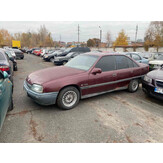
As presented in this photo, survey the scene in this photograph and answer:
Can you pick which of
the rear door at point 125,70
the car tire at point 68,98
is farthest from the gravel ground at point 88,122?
the rear door at point 125,70

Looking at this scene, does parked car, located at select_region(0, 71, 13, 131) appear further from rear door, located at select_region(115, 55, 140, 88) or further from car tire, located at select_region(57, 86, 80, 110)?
rear door, located at select_region(115, 55, 140, 88)

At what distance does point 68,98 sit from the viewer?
3604mm

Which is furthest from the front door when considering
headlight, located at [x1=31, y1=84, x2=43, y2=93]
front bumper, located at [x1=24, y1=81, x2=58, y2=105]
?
headlight, located at [x1=31, y1=84, x2=43, y2=93]

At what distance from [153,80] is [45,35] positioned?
236ft

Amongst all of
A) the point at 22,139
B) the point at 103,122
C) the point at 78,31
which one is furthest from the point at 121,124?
the point at 78,31

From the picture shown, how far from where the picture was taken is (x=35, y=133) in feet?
8.68

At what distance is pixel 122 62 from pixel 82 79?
194 cm

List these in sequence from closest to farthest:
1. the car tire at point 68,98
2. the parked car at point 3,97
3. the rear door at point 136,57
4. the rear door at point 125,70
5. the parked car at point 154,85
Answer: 1. the parked car at point 3,97
2. the car tire at point 68,98
3. the parked car at point 154,85
4. the rear door at point 125,70
5. the rear door at point 136,57

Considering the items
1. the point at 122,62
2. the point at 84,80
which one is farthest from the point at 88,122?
the point at 122,62

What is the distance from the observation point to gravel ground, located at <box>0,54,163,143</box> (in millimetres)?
2557

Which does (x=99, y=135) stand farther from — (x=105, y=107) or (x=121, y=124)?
(x=105, y=107)

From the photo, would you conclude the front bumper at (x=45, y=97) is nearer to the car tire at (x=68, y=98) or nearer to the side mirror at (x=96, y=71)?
the car tire at (x=68, y=98)

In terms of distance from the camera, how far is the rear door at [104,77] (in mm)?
3918

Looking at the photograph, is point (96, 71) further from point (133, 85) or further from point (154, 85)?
point (133, 85)
